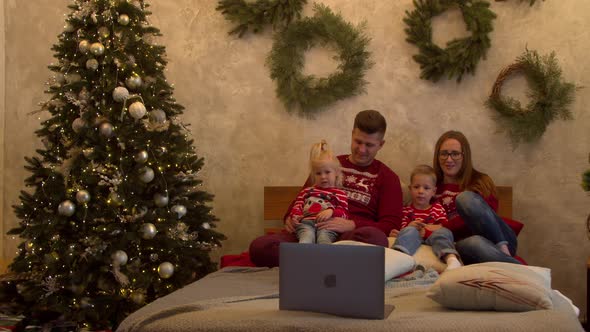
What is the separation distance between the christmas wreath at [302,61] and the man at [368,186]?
1.38 ft

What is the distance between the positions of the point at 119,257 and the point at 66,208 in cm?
34

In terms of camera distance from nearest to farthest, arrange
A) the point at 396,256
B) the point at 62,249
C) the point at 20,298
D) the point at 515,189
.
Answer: the point at 396,256, the point at 62,249, the point at 20,298, the point at 515,189

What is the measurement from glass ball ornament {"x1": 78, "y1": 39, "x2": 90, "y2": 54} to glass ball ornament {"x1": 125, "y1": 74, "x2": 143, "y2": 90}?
240 mm

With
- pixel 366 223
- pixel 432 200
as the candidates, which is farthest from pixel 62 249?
pixel 432 200

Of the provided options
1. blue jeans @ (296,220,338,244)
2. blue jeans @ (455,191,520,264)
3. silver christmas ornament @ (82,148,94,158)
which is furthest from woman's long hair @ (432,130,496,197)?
silver christmas ornament @ (82,148,94,158)

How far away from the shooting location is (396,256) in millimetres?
2879

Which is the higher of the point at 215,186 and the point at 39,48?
the point at 39,48

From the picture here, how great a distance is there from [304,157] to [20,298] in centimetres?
174

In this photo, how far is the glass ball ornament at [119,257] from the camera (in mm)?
3367

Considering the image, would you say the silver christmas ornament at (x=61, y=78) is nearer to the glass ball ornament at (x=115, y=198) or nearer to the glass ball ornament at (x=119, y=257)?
the glass ball ornament at (x=115, y=198)

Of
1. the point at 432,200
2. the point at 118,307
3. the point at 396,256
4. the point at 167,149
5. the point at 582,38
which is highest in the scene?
the point at 582,38

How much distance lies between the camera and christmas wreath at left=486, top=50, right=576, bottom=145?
3836 mm

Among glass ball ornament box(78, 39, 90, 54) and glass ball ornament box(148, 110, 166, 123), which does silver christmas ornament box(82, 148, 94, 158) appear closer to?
glass ball ornament box(148, 110, 166, 123)

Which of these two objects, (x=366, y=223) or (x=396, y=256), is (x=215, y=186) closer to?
(x=366, y=223)
